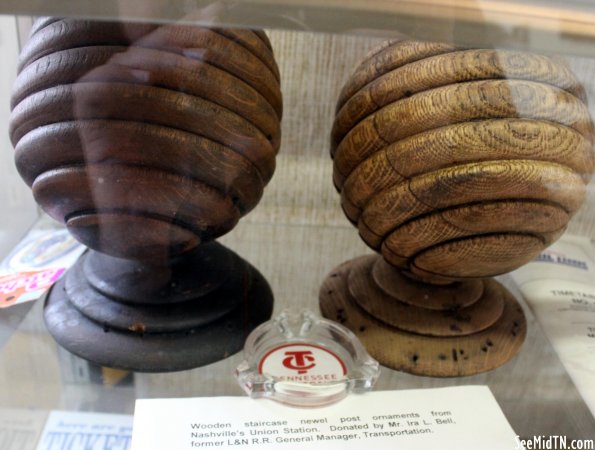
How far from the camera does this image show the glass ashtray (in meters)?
0.43

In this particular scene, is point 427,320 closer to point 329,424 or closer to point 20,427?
point 329,424

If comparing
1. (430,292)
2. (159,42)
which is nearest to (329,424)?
(430,292)

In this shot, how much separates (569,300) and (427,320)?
7.0 inches

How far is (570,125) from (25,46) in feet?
1.26

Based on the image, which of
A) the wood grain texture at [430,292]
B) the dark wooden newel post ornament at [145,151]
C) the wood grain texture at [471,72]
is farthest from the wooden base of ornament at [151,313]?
the wood grain texture at [471,72]

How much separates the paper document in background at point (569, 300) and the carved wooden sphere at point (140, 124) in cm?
33

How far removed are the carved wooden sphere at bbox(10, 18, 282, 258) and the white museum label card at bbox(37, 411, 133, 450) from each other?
129 mm

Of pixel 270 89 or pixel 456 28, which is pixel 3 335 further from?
pixel 456 28

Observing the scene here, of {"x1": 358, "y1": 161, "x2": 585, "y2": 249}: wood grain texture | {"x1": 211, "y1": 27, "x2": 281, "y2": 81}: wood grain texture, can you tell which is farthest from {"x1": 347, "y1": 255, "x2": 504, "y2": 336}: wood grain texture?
{"x1": 211, "y1": 27, "x2": 281, "y2": 81}: wood grain texture

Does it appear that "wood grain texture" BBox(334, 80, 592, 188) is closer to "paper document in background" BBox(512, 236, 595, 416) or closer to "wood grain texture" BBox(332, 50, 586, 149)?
"wood grain texture" BBox(332, 50, 586, 149)

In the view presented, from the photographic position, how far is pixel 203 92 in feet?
1.28

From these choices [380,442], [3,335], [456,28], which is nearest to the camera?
[456,28]

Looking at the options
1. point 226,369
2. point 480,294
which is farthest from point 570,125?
point 226,369

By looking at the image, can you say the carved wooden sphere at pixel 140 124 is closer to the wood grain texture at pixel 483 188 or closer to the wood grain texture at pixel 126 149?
the wood grain texture at pixel 126 149
